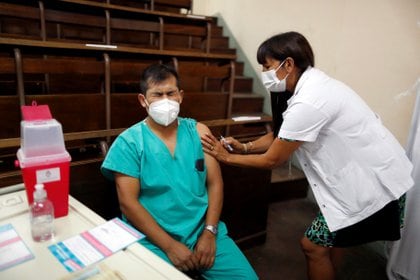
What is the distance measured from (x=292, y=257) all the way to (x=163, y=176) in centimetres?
126

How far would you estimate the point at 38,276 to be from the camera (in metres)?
0.76

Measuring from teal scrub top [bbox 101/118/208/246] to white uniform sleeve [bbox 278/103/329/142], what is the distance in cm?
42

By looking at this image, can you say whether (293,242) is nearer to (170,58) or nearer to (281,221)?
(281,221)

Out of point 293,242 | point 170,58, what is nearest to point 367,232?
point 293,242

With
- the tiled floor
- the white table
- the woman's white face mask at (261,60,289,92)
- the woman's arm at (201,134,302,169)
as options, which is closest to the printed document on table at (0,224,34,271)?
the white table

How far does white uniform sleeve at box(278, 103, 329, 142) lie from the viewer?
124cm

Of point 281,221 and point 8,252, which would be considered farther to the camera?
point 281,221

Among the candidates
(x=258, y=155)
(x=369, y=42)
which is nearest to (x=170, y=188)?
(x=258, y=155)

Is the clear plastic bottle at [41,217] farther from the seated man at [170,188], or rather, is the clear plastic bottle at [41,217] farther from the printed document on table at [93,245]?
the seated man at [170,188]

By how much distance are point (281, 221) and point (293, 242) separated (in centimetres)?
29

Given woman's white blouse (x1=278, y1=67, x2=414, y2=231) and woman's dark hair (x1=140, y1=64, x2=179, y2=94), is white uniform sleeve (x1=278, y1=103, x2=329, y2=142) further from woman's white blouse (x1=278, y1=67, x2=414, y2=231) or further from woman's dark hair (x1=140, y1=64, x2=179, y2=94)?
woman's dark hair (x1=140, y1=64, x2=179, y2=94)

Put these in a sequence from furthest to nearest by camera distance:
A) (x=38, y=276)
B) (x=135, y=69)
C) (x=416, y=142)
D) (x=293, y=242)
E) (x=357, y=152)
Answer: (x=293, y=242)
(x=135, y=69)
(x=416, y=142)
(x=357, y=152)
(x=38, y=276)

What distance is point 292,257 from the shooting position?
2.10 meters

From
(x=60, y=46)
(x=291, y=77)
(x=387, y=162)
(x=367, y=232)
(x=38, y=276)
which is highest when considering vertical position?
(x=60, y=46)
